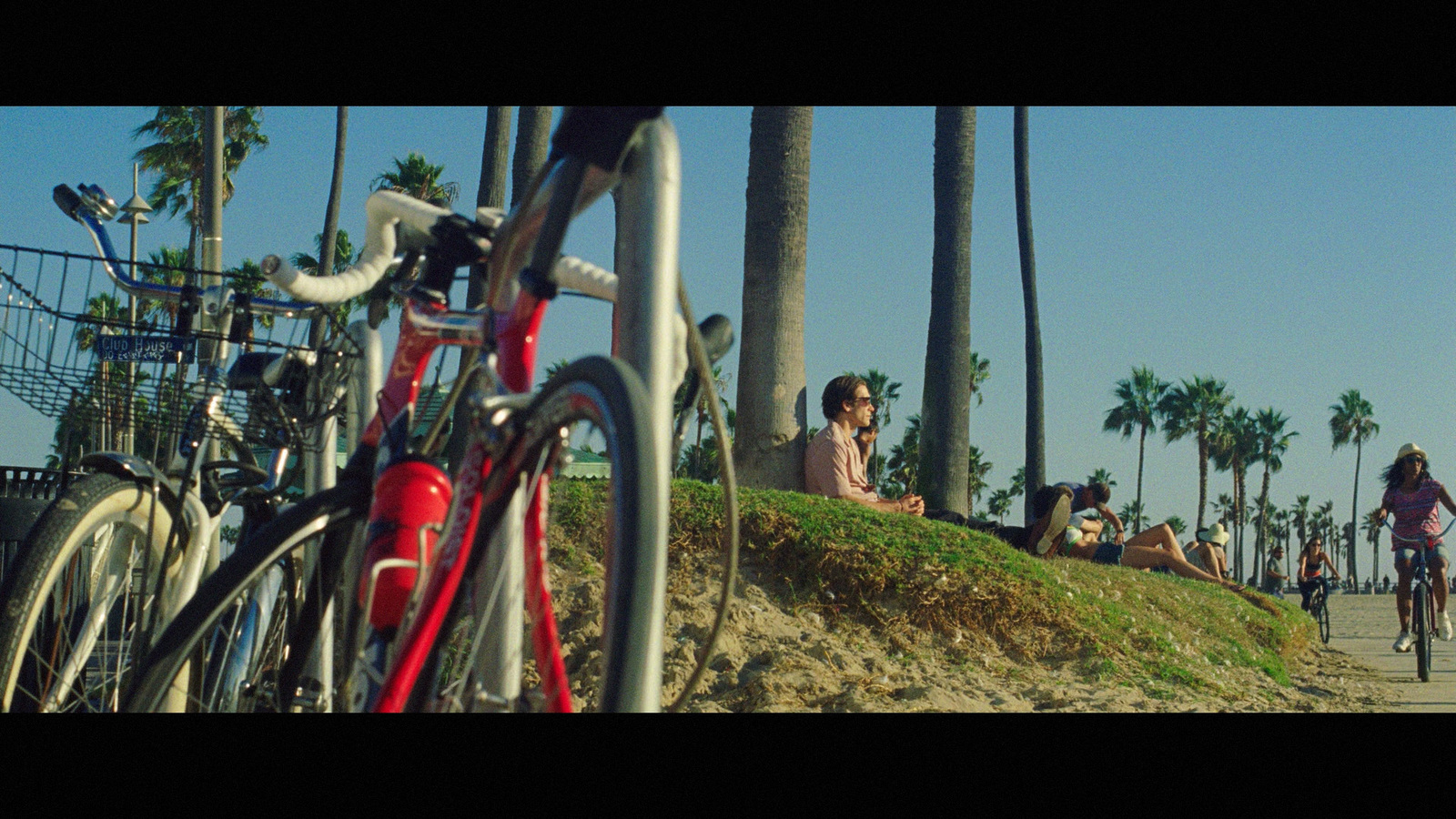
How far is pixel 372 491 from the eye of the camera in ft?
7.57

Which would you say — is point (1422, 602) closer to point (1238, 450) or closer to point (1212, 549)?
point (1212, 549)

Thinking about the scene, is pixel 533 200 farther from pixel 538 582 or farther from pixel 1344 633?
pixel 1344 633

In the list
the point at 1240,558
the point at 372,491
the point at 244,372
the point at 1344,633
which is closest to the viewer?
the point at 372,491

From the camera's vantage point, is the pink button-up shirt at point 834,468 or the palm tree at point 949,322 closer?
the pink button-up shirt at point 834,468

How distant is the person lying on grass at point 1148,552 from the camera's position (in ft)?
35.6

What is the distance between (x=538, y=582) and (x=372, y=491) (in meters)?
0.63

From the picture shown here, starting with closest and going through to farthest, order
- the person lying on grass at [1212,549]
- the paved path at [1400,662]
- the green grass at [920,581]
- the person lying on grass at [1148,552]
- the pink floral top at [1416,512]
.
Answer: the green grass at [920,581] → the paved path at [1400,662] → the pink floral top at [1416,512] → the person lying on grass at [1148,552] → the person lying on grass at [1212,549]

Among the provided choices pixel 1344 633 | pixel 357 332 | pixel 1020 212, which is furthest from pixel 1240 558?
pixel 357 332

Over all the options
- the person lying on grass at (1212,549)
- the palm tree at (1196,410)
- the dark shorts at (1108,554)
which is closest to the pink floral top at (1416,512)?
the dark shorts at (1108,554)

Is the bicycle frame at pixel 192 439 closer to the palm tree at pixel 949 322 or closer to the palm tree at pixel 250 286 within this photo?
the palm tree at pixel 250 286

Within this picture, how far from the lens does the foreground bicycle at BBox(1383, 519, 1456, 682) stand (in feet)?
32.8

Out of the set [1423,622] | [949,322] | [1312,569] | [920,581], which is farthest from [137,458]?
[1312,569]

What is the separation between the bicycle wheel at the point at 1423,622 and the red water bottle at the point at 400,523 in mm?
10172
